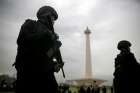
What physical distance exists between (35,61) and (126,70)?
208cm

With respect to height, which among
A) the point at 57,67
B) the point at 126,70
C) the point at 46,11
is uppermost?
the point at 46,11

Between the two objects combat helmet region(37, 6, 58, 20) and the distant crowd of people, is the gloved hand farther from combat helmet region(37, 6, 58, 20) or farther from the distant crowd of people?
combat helmet region(37, 6, 58, 20)

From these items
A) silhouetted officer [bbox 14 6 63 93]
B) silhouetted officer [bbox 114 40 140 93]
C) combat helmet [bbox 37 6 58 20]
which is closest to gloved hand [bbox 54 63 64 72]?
silhouetted officer [bbox 14 6 63 93]

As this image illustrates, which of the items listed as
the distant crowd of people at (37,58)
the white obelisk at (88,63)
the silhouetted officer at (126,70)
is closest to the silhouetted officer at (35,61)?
the distant crowd of people at (37,58)

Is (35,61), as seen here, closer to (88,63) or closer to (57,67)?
(57,67)

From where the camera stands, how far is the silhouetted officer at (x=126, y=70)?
4.88m

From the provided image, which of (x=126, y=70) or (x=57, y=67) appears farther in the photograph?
(x=126, y=70)

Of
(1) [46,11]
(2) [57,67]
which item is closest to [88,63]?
(1) [46,11]

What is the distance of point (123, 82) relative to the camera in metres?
4.98

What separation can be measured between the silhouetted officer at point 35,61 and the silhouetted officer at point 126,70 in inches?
71.8

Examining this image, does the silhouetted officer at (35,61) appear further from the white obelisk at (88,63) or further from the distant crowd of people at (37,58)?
the white obelisk at (88,63)

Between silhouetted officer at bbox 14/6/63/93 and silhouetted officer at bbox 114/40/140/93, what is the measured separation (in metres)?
1.82

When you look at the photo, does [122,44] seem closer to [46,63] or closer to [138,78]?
[138,78]

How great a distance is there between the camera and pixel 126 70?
488 cm
